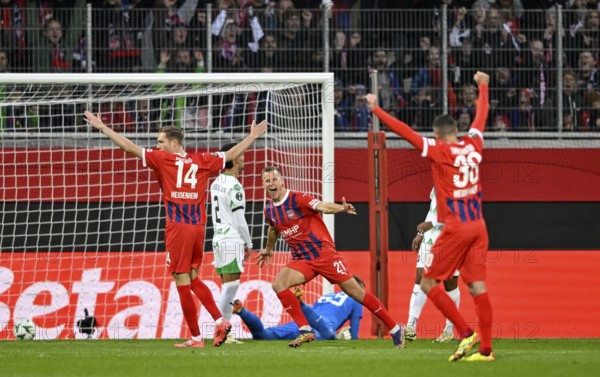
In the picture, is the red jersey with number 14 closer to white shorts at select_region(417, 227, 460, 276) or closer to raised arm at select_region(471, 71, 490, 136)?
white shorts at select_region(417, 227, 460, 276)

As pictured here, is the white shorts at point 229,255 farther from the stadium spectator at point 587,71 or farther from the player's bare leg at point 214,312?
the stadium spectator at point 587,71

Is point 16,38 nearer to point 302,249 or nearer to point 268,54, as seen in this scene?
point 268,54

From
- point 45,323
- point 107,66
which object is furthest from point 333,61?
point 45,323

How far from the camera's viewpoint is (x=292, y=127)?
42.6ft

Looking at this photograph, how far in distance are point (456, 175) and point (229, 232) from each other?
140 inches

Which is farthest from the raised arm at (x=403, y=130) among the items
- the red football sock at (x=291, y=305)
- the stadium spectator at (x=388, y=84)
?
the stadium spectator at (x=388, y=84)

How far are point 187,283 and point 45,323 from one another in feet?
10.3

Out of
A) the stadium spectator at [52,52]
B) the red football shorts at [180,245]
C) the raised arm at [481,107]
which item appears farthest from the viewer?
the stadium spectator at [52,52]

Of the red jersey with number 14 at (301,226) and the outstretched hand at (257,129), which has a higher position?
the outstretched hand at (257,129)

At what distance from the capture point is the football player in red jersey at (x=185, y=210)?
9531 millimetres

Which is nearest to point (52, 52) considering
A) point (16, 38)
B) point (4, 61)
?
point (16, 38)

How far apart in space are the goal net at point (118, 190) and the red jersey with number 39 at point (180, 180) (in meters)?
1.80

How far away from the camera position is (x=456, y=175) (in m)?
8.04

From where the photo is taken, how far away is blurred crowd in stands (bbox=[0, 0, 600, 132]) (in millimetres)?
14023
